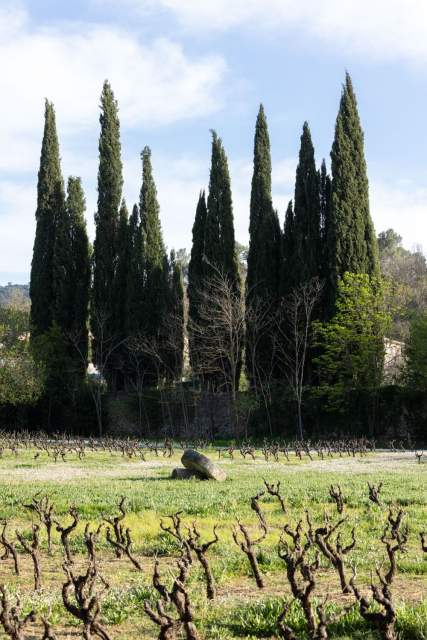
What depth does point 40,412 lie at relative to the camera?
46.0 metres

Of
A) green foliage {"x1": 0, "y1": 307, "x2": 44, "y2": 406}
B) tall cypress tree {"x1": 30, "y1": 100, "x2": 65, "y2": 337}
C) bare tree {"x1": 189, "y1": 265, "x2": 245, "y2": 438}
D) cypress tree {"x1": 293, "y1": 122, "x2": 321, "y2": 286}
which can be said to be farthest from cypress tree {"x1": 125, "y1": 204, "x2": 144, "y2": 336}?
cypress tree {"x1": 293, "y1": 122, "x2": 321, "y2": 286}

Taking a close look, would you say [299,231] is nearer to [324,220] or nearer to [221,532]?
[324,220]

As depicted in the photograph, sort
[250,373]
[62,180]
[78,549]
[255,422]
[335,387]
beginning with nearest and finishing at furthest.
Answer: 1. [78,549]
2. [335,387]
3. [255,422]
4. [250,373]
5. [62,180]

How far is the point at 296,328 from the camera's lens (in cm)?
4019

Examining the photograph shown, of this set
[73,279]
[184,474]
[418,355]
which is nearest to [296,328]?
[418,355]

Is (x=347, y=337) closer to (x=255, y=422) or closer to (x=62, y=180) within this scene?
(x=255, y=422)

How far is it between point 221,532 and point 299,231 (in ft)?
107

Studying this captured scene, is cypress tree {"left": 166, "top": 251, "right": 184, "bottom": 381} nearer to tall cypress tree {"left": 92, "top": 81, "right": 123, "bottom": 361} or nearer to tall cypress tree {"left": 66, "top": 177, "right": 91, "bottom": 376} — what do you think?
tall cypress tree {"left": 92, "top": 81, "right": 123, "bottom": 361}

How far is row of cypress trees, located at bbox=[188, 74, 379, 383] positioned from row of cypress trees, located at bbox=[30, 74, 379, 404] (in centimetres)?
7

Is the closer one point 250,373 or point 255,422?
point 255,422

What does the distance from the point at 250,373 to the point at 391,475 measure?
78.9ft

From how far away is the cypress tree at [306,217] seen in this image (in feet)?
135

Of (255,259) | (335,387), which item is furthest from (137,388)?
(335,387)

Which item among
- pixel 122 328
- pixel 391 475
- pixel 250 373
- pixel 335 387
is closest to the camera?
pixel 391 475
